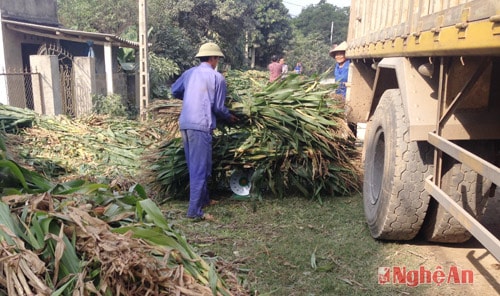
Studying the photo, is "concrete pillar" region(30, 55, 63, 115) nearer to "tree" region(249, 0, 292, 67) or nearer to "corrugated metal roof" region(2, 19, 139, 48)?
"corrugated metal roof" region(2, 19, 139, 48)

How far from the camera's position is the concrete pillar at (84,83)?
418 inches

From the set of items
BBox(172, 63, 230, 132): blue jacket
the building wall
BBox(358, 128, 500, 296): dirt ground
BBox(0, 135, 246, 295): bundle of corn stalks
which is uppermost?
the building wall

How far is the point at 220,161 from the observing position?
525cm

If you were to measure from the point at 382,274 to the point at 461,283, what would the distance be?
21.7 inches

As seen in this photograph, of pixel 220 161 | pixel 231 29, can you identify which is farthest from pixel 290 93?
pixel 231 29

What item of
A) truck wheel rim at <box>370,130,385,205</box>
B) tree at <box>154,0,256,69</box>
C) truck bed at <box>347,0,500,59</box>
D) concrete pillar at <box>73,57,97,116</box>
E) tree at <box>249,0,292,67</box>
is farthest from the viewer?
tree at <box>249,0,292,67</box>

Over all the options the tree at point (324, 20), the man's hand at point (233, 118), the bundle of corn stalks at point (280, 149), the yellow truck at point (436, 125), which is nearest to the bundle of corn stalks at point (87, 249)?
the yellow truck at point (436, 125)

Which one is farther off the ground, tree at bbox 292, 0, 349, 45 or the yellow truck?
tree at bbox 292, 0, 349, 45

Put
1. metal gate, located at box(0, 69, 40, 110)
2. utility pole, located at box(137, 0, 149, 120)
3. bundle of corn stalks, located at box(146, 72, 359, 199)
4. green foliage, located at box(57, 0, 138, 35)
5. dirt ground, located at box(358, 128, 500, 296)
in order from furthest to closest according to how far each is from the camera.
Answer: green foliage, located at box(57, 0, 138, 35), utility pole, located at box(137, 0, 149, 120), metal gate, located at box(0, 69, 40, 110), bundle of corn stalks, located at box(146, 72, 359, 199), dirt ground, located at box(358, 128, 500, 296)

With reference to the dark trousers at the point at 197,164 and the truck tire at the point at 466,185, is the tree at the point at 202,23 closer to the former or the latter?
the dark trousers at the point at 197,164

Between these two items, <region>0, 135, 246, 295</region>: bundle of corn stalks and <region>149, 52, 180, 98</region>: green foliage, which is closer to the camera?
Result: <region>0, 135, 246, 295</region>: bundle of corn stalks

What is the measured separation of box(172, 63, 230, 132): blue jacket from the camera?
15.3ft

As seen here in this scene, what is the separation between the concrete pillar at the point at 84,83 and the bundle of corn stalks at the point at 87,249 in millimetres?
8880

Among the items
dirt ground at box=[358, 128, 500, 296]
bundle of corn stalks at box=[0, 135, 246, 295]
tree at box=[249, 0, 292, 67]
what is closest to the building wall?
bundle of corn stalks at box=[0, 135, 246, 295]
